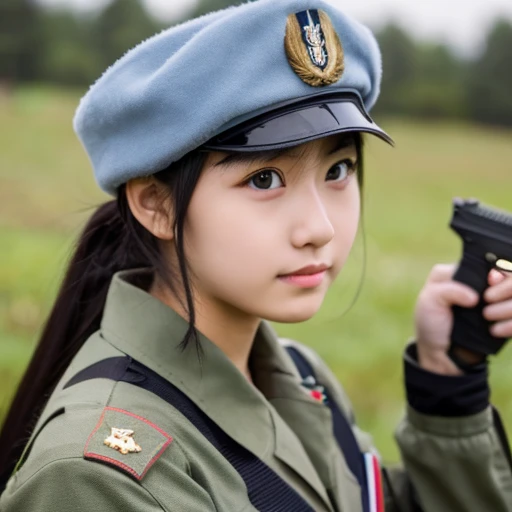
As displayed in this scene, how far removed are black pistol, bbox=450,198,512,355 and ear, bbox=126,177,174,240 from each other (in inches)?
28.1

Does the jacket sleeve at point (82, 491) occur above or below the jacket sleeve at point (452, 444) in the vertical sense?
above

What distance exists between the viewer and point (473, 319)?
76.4 inches

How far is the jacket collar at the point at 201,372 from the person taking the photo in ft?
5.07

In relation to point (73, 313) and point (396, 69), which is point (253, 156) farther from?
point (396, 69)

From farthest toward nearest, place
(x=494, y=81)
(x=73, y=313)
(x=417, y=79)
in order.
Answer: (x=417, y=79) → (x=494, y=81) → (x=73, y=313)

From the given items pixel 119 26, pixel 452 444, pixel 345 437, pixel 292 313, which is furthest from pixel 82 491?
pixel 119 26

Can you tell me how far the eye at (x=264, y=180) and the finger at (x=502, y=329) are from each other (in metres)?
0.74

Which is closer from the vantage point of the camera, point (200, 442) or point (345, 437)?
point (200, 442)

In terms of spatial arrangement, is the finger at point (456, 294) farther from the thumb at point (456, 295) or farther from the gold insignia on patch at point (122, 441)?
the gold insignia on patch at point (122, 441)

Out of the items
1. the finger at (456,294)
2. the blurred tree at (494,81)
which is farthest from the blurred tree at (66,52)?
the finger at (456,294)

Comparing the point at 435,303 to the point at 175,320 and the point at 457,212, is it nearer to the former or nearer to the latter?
the point at 457,212

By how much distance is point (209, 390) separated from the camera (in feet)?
5.14

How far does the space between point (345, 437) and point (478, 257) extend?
527 mm

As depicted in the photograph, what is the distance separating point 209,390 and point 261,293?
0.77 ft
